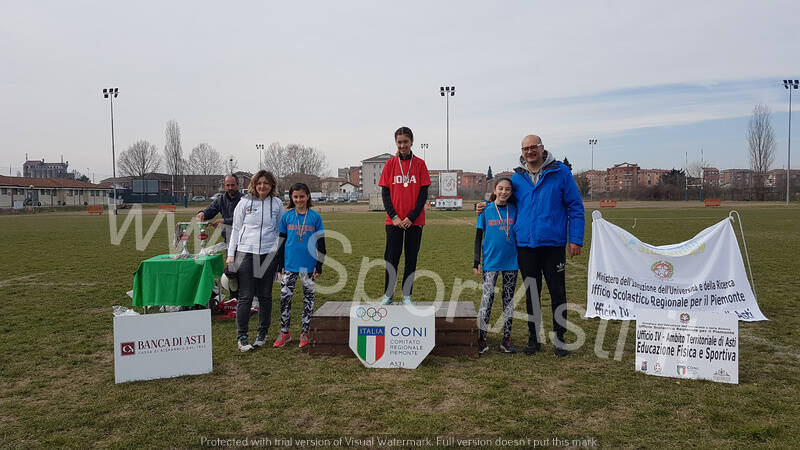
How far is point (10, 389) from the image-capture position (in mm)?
4141

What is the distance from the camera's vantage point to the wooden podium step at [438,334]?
16.2 feet

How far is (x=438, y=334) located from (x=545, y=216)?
5.33ft

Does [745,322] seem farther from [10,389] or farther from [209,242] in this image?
[10,389]

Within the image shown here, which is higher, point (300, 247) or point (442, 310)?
point (300, 247)

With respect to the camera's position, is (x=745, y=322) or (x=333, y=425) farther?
(x=745, y=322)

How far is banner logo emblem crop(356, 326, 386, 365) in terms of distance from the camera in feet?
15.4

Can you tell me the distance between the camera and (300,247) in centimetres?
519

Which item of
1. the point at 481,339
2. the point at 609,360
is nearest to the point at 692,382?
the point at 609,360

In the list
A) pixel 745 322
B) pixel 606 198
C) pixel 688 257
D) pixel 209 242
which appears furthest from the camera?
pixel 606 198

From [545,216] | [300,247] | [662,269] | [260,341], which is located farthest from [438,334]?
[662,269]

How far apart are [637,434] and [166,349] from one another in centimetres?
394

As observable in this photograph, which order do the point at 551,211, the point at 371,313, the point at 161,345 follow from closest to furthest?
1. the point at 161,345
2. the point at 551,211
3. the point at 371,313

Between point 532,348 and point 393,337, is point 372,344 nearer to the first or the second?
point 393,337

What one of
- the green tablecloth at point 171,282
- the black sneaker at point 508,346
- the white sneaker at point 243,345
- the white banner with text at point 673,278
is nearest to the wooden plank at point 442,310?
the black sneaker at point 508,346
